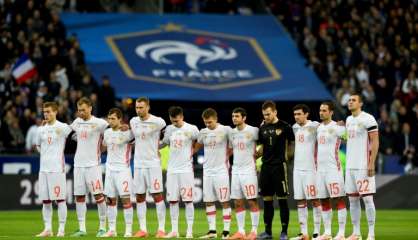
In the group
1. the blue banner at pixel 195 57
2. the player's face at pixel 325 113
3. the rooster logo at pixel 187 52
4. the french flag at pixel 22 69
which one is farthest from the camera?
the rooster logo at pixel 187 52

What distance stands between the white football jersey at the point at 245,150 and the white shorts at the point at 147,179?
1628 millimetres

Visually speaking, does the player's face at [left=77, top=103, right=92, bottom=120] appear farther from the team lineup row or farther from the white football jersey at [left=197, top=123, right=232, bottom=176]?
the white football jersey at [left=197, top=123, right=232, bottom=176]

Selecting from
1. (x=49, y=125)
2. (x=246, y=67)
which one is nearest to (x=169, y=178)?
(x=49, y=125)

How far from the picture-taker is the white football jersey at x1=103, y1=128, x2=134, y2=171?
25125 mm

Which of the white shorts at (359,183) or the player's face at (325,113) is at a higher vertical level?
the player's face at (325,113)

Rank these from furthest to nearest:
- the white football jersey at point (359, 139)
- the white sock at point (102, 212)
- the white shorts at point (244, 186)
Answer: the white sock at point (102, 212) → the white shorts at point (244, 186) → the white football jersey at point (359, 139)

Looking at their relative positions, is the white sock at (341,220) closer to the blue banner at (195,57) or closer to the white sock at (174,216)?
the white sock at (174,216)

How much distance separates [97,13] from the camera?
44750 mm

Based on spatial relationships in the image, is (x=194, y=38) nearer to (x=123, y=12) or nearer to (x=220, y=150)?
(x=123, y=12)

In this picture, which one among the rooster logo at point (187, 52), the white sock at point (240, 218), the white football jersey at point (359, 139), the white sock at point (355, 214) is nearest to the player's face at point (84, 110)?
the white sock at point (240, 218)

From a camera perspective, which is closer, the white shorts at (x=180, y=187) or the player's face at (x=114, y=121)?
the white shorts at (x=180, y=187)

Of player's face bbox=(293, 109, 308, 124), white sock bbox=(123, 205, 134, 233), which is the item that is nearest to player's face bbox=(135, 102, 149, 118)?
white sock bbox=(123, 205, 134, 233)

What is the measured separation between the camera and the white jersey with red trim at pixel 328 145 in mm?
23672

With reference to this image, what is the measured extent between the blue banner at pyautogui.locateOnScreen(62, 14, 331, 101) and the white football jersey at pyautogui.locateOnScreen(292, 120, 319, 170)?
1712 centimetres
